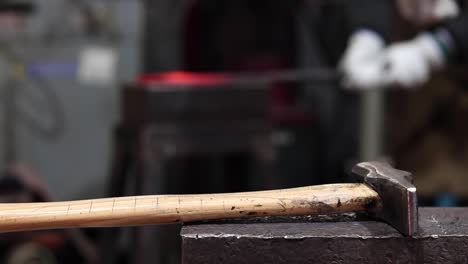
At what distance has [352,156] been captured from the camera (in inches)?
140

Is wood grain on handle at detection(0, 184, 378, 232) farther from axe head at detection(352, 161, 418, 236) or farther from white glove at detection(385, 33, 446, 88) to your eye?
white glove at detection(385, 33, 446, 88)

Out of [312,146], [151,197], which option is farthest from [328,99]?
Result: [151,197]

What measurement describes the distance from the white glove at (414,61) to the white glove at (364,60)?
10 centimetres

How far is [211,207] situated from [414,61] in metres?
1.45

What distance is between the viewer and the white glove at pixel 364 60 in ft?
7.12

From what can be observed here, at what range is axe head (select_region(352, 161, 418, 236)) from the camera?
0.66m

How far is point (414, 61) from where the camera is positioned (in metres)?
1.98

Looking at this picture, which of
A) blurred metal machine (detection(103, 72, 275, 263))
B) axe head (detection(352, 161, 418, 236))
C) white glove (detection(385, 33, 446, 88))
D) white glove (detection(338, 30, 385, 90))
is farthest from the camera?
white glove (detection(338, 30, 385, 90))

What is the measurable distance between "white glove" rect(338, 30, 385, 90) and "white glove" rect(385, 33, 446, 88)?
96mm

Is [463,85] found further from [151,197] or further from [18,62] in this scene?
[18,62]

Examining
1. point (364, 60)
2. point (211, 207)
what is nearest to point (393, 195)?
point (211, 207)

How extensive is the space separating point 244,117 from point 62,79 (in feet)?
4.55

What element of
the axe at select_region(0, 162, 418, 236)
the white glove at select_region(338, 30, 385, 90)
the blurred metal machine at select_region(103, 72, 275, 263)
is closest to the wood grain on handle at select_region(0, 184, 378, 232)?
the axe at select_region(0, 162, 418, 236)

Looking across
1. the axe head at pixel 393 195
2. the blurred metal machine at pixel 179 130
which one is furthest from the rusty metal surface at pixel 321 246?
the blurred metal machine at pixel 179 130
